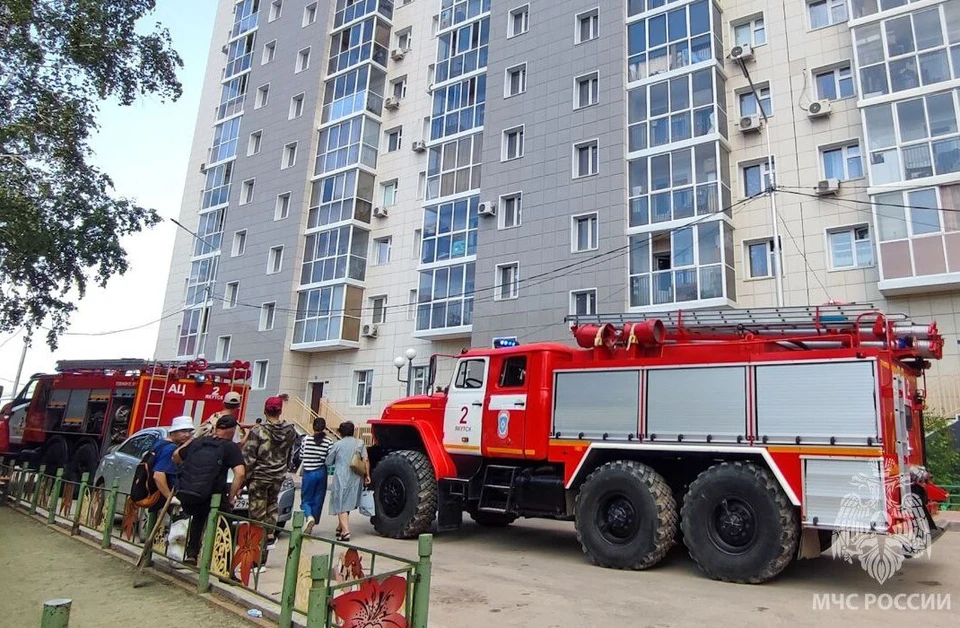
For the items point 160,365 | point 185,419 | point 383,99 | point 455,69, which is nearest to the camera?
point 185,419

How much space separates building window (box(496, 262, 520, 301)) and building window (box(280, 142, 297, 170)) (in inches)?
591

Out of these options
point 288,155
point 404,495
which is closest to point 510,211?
point 288,155

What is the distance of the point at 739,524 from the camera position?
713 centimetres

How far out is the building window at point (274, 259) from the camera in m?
30.7

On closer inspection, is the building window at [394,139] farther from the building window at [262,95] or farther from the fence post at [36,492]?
the fence post at [36,492]

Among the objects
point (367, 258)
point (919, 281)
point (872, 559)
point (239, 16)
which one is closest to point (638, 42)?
point (919, 281)

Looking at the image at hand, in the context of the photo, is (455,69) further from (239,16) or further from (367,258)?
(239,16)

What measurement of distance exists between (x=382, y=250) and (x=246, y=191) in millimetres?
10245

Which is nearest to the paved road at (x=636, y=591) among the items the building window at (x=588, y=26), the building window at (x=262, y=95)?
the building window at (x=588, y=26)

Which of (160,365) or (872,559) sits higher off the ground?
(160,365)

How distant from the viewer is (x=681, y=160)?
66.2ft

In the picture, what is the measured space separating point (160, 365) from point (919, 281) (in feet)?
62.1

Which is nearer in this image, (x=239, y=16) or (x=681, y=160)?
(x=681, y=160)

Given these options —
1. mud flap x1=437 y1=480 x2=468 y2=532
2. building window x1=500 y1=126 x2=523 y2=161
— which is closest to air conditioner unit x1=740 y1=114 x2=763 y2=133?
building window x1=500 y1=126 x2=523 y2=161
